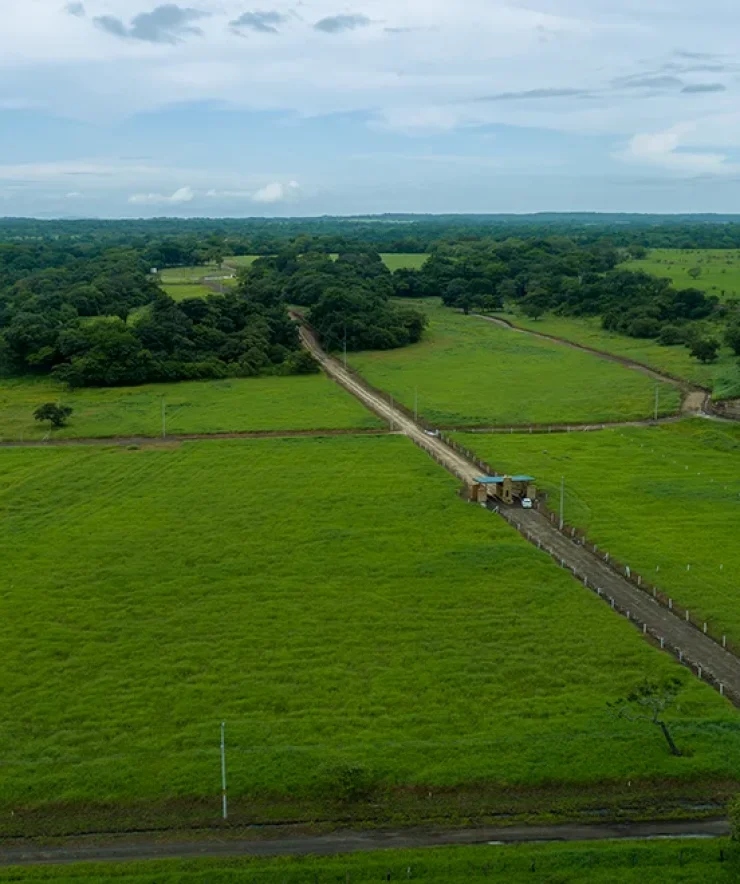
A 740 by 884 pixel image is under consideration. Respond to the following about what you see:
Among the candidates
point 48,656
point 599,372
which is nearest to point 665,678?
point 48,656

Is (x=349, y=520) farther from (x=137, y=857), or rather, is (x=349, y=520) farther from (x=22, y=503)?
(x=137, y=857)

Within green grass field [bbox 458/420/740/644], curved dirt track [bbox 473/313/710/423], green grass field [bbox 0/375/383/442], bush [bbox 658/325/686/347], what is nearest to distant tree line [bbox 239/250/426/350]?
green grass field [bbox 0/375/383/442]

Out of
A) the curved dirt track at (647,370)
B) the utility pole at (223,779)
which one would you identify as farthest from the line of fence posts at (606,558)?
the curved dirt track at (647,370)

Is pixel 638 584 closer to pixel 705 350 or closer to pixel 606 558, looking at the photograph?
pixel 606 558

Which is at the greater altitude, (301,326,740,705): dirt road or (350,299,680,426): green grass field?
(350,299,680,426): green grass field

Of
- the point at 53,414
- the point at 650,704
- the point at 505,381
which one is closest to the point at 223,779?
the point at 650,704

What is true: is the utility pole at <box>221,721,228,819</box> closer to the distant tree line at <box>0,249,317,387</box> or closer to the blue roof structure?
the blue roof structure
